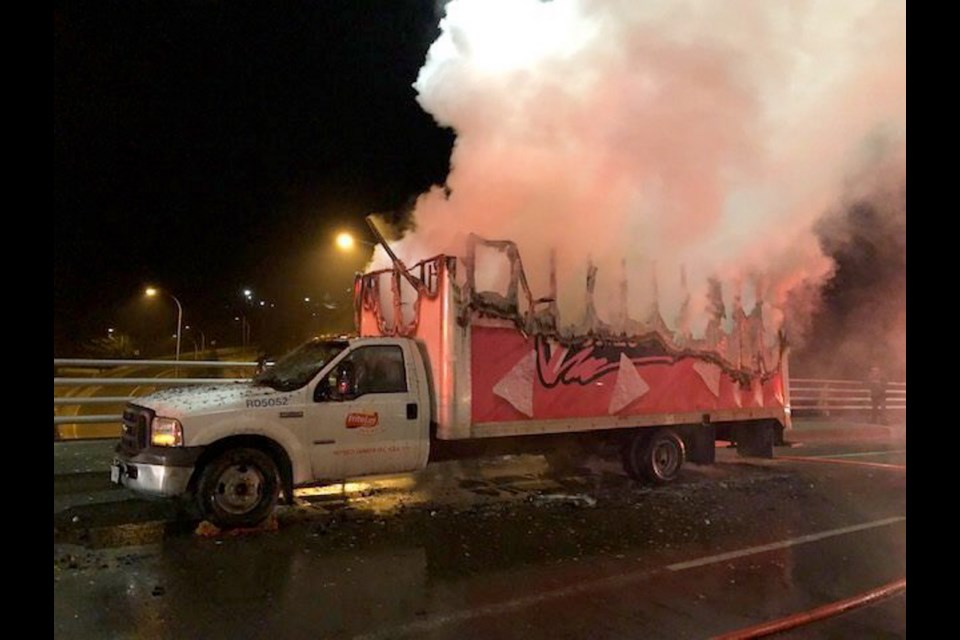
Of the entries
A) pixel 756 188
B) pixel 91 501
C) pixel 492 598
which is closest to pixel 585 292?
pixel 756 188

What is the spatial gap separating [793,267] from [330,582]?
375 inches

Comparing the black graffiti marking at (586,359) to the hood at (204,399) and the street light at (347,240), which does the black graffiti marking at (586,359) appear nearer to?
the hood at (204,399)

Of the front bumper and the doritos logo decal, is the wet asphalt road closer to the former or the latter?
the front bumper

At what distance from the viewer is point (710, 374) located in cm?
984

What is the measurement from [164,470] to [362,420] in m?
1.89

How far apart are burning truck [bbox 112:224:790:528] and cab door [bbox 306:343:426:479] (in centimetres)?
1

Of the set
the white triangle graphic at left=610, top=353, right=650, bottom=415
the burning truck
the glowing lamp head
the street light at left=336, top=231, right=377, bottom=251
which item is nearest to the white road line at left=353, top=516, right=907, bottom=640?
the burning truck

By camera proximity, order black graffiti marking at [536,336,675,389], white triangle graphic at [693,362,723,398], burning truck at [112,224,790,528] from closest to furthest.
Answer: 1. burning truck at [112,224,790,528]
2. black graffiti marking at [536,336,675,389]
3. white triangle graphic at [693,362,723,398]

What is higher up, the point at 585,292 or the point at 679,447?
the point at 585,292

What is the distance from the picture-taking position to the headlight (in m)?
6.25

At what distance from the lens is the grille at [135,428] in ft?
21.3

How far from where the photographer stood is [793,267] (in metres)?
11.7

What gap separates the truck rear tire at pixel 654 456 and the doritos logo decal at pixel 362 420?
381 cm
